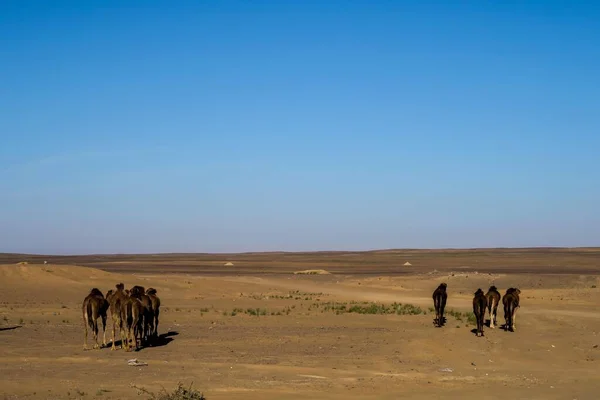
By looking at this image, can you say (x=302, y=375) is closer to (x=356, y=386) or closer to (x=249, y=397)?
(x=356, y=386)

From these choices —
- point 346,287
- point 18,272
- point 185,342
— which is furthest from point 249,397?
point 346,287

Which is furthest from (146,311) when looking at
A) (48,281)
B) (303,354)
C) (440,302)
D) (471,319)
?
(48,281)

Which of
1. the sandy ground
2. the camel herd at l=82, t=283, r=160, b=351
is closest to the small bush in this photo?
the sandy ground


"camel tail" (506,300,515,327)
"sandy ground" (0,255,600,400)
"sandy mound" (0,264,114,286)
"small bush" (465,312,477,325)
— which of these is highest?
"sandy mound" (0,264,114,286)

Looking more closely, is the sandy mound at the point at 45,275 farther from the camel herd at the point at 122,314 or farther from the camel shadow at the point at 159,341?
the camel herd at the point at 122,314

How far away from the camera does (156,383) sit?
599 inches

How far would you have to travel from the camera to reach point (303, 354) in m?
20.0

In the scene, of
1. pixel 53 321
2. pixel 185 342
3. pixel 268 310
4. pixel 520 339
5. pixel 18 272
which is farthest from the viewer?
pixel 18 272

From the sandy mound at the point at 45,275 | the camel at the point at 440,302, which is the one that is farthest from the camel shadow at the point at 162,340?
the sandy mound at the point at 45,275

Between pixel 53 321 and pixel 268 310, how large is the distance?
32.2 ft

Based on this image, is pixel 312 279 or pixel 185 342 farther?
pixel 312 279

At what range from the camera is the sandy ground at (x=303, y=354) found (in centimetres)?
1524

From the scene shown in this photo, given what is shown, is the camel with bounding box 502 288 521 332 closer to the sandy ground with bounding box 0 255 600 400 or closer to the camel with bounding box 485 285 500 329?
the camel with bounding box 485 285 500 329

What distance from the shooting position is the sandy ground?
15.2 meters
